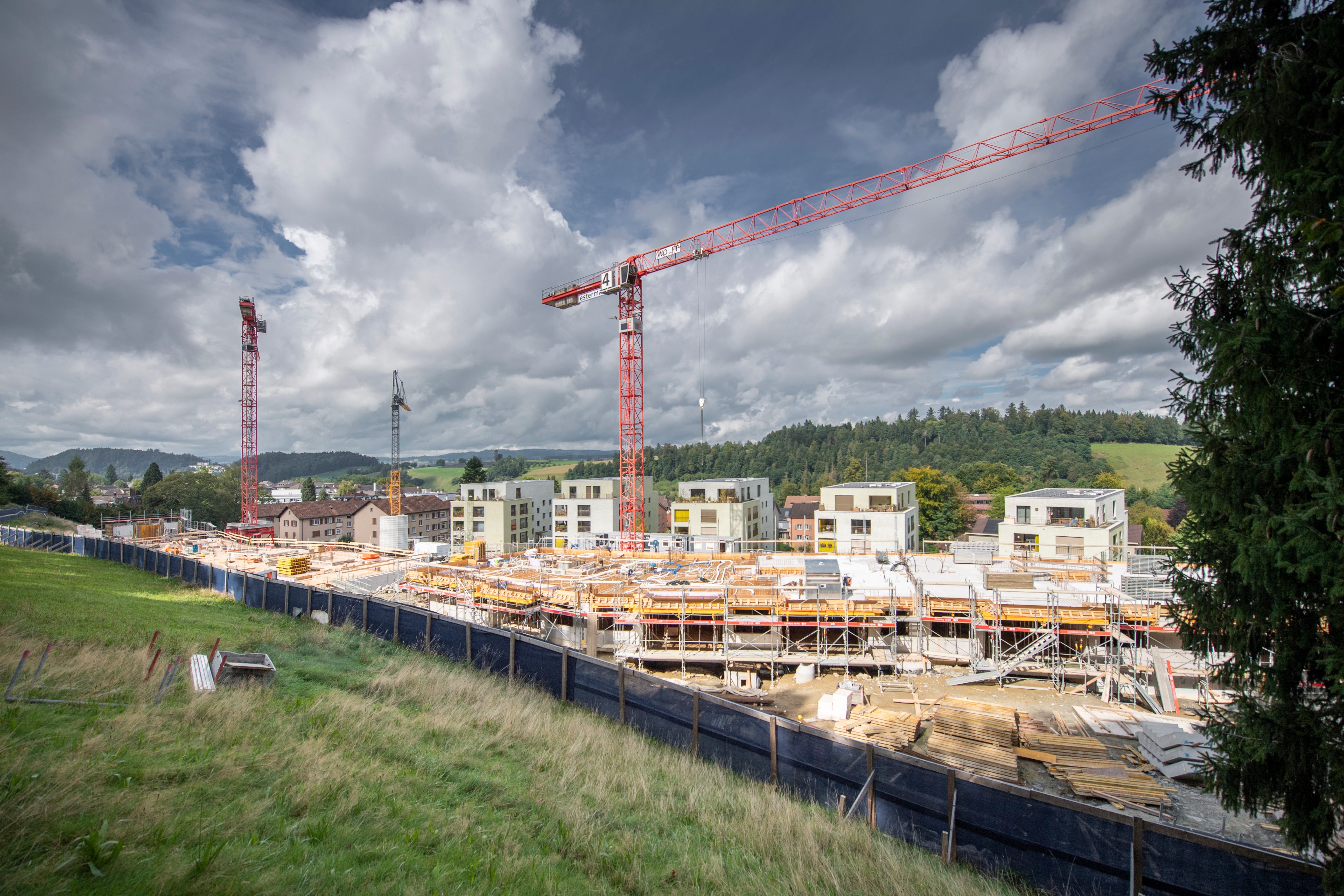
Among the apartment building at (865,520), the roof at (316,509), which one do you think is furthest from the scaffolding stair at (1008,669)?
the roof at (316,509)

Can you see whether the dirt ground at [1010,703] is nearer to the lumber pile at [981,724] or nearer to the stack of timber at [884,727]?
the stack of timber at [884,727]

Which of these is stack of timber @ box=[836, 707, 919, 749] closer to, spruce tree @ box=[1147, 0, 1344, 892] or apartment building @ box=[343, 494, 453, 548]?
A: spruce tree @ box=[1147, 0, 1344, 892]

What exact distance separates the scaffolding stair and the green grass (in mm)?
87814

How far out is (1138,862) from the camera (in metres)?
5.59

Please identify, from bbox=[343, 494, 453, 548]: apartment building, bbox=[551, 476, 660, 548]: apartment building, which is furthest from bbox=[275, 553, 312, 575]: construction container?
bbox=[343, 494, 453, 548]: apartment building

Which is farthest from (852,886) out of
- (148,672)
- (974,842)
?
(148,672)

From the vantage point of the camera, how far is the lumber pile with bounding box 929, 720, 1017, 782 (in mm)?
12688

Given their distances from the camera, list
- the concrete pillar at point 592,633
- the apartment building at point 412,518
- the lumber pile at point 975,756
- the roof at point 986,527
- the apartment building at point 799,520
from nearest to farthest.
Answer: the lumber pile at point 975,756 < the concrete pillar at point 592,633 < the roof at point 986,527 < the apartment building at point 799,520 < the apartment building at point 412,518

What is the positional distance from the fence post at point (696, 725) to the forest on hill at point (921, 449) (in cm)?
8717

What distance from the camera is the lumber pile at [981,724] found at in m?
14.4

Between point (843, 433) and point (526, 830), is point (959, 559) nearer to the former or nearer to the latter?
point (526, 830)

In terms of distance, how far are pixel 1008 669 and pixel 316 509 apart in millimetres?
84591

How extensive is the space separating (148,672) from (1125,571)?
35210mm

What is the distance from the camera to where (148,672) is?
7.91 meters
